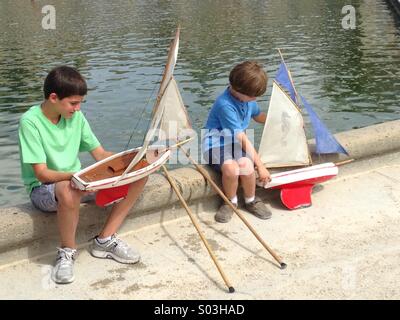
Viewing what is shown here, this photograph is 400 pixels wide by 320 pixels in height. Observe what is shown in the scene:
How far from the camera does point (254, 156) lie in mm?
5125

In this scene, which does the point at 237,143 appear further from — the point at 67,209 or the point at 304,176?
the point at 67,209

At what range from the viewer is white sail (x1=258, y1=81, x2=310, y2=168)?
5.62m

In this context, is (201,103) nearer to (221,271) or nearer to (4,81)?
(4,81)

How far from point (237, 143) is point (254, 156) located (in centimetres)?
19

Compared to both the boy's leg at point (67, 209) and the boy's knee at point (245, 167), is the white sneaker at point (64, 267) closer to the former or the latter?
the boy's leg at point (67, 209)

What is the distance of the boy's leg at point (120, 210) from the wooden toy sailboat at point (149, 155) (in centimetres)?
9

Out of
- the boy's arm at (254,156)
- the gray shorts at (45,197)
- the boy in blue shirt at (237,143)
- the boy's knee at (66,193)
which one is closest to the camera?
the boy's knee at (66,193)

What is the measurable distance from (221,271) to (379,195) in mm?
2148

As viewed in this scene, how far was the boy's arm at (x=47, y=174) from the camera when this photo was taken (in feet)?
13.2

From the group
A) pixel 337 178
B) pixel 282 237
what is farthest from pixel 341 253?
pixel 337 178

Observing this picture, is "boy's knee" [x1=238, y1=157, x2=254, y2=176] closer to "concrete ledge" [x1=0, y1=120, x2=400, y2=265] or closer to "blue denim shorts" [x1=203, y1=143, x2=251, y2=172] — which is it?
"blue denim shorts" [x1=203, y1=143, x2=251, y2=172]

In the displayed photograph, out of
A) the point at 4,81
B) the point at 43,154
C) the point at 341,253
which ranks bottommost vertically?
the point at 4,81

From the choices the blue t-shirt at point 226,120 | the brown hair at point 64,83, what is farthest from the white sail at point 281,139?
the brown hair at point 64,83
